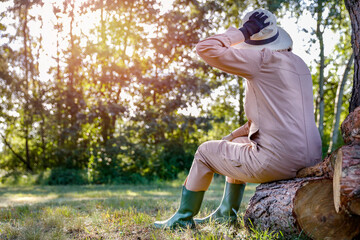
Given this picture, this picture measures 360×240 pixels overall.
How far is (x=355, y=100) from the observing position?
9.70 feet

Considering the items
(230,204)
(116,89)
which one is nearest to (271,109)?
(230,204)

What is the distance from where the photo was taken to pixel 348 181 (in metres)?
2.09

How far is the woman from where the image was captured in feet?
8.46

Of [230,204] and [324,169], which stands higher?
[324,169]

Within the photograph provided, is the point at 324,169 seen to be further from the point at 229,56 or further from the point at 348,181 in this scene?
the point at 229,56

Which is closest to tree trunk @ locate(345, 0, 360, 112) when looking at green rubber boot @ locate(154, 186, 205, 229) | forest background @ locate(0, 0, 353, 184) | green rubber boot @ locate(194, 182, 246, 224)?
green rubber boot @ locate(194, 182, 246, 224)

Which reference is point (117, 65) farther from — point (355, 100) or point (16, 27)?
point (355, 100)

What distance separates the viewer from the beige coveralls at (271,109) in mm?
2576

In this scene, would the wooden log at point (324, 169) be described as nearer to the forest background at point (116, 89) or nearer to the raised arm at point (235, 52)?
the raised arm at point (235, 52)

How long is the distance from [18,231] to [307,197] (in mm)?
2154

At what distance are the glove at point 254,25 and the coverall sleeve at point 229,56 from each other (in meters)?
0.14

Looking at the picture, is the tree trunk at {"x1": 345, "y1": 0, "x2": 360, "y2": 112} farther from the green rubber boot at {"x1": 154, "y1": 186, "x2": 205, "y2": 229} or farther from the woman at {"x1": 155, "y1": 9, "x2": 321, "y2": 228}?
the green rubber boot at {"x1": 154, "y1": 186, "x2": 205, "y2": 229}

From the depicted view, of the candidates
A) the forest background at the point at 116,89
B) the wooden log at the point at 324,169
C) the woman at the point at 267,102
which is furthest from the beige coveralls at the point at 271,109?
the forest background at the point at 116,89

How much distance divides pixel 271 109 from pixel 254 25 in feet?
1.98
